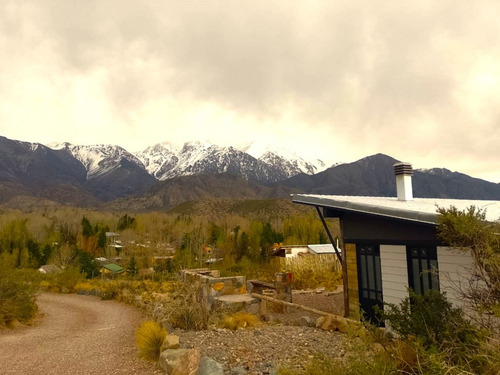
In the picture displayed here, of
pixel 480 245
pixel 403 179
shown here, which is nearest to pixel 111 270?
pixel 403 179

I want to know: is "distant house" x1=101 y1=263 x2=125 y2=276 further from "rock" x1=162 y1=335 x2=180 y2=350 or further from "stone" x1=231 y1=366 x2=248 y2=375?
"stone" x1=231 y1=366 x2=248 y2=375

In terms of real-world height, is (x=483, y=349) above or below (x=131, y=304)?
above

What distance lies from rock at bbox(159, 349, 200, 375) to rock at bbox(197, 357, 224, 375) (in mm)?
251

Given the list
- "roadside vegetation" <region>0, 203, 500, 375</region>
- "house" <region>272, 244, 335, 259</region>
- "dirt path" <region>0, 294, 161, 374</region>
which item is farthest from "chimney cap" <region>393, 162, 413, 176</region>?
"house" <region>272, 244, 335, 259</region>

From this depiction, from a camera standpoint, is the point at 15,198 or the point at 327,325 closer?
the point at 327,325

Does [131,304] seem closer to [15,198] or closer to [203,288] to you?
[203,288]

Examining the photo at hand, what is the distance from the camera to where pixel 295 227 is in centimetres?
5066

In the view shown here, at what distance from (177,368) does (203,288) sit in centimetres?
673

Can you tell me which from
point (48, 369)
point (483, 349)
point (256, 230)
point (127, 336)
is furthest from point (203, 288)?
point (256, 230)

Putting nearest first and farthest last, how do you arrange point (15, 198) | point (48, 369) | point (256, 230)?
point (48, 369) → point (256, 230) → point (15, 198)

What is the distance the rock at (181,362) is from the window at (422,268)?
5.03 m

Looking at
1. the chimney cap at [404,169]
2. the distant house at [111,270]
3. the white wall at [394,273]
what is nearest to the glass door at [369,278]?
the white wall at [394,273]

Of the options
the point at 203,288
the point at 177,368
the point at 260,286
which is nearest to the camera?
the point at 177,368

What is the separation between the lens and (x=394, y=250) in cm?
980
